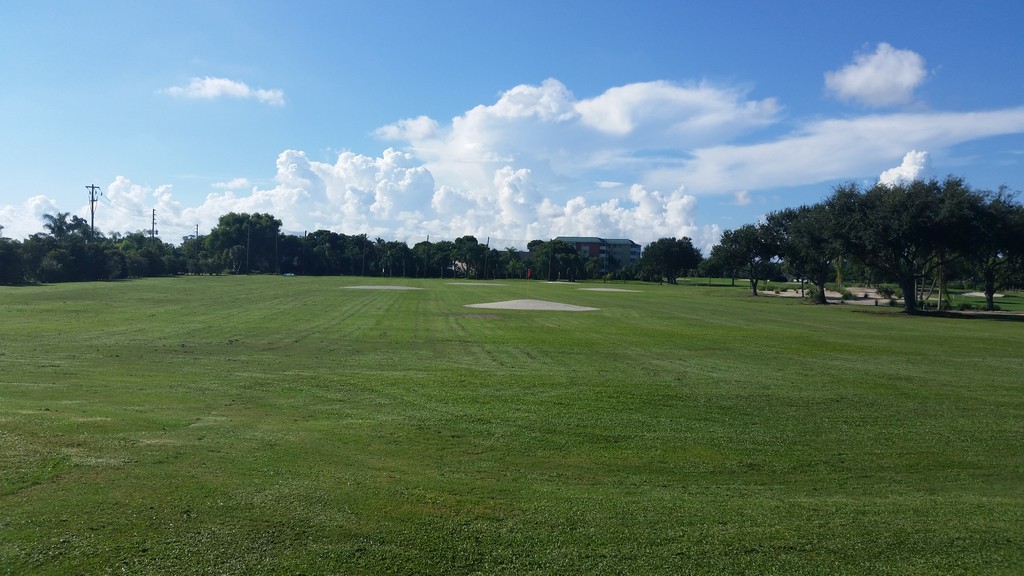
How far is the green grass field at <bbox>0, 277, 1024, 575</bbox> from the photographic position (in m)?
5.83

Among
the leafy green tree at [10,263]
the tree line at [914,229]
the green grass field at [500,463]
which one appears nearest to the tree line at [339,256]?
the leafy green tree at [10,263]

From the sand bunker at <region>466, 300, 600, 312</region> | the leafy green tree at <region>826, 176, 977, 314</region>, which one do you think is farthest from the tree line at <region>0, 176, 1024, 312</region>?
the sand bunker at <region>466, 300, 600, 312</region>

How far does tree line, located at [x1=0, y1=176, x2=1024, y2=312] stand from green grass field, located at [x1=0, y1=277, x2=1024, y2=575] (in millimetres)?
29476

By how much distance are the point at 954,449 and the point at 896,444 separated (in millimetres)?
760

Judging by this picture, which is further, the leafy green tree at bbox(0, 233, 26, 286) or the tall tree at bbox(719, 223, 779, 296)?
the tall tree at bbox(719, 223, 779, 296)

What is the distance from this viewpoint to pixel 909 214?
1726 inches

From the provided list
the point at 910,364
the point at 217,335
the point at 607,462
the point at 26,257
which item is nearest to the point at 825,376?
the point at 910,364

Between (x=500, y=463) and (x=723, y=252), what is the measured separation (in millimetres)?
78003

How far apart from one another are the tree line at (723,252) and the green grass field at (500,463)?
29.5 m

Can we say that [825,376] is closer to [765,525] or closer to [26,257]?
[765,525]

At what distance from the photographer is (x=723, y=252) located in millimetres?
82000

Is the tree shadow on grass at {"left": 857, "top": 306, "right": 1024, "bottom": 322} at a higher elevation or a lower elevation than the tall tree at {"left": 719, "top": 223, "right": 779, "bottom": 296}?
lower

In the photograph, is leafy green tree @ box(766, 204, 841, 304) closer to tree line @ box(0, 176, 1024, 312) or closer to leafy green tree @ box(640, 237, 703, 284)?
tree line @ box(0, 176, 1024, 312)

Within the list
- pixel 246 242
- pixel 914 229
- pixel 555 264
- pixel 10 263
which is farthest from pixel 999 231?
pixel 246 242
